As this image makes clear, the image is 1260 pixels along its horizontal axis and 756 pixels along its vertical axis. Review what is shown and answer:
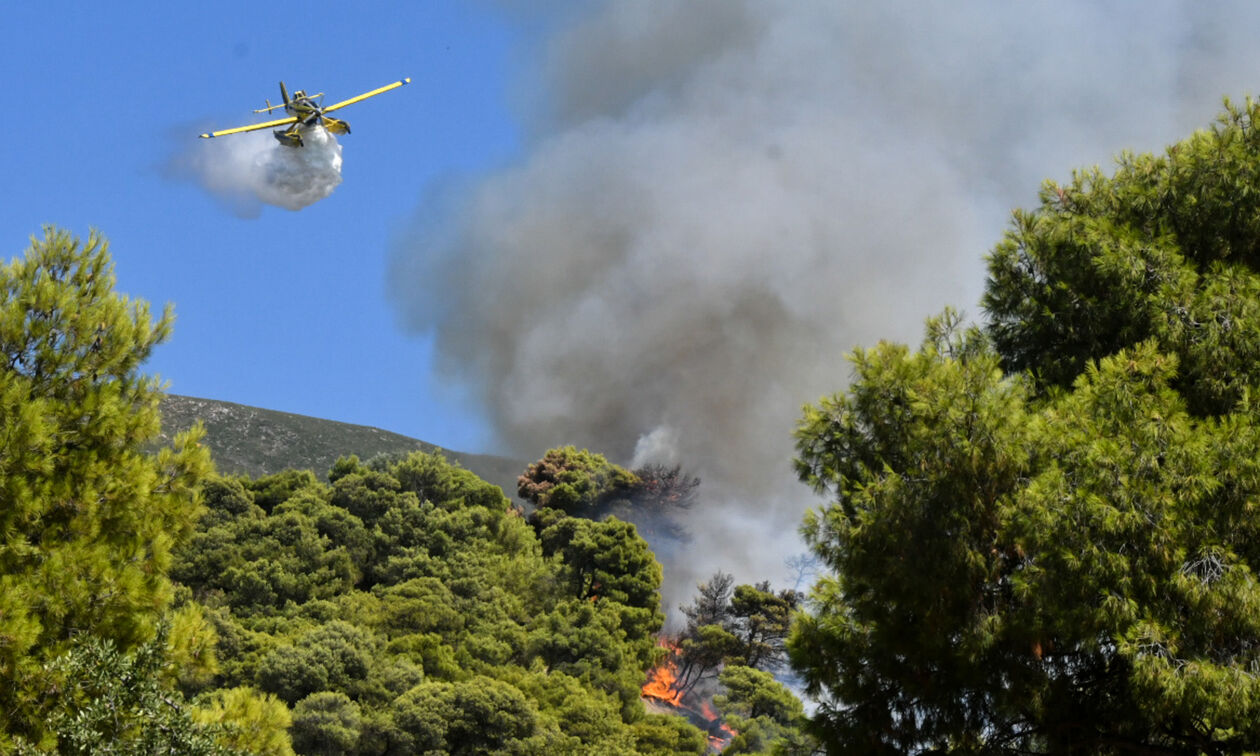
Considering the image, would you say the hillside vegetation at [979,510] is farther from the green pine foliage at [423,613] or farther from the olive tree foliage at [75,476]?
the green pine foliage at [423,613]

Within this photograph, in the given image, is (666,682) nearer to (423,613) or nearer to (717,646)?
(717,646)

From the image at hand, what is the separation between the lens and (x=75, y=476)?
37.1 feet

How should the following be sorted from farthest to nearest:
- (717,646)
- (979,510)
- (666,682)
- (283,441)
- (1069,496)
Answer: (283,441) → (666,682) → (717,646) → (979,510) → (1069,496)

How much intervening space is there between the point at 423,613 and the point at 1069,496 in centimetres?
2826

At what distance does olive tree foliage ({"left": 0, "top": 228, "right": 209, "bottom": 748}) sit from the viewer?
10.3 m

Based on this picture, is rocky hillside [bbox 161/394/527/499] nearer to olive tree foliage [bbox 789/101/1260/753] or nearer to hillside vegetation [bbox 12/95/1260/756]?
hillside vegetation [bbox 12/95/1260/756]

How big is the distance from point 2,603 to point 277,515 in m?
35.7

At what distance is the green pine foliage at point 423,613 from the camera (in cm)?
2803

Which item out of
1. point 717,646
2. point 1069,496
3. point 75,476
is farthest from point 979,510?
point 717,646

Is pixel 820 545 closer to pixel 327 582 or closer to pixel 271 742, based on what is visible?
pixel 271 742

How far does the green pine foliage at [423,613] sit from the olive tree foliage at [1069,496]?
17332 millimetres

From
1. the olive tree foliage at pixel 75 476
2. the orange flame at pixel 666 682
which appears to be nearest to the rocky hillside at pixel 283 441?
the orange flame at pixel 666 682

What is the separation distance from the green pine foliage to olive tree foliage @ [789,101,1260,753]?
17.3 meters

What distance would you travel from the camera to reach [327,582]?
40.8 m
